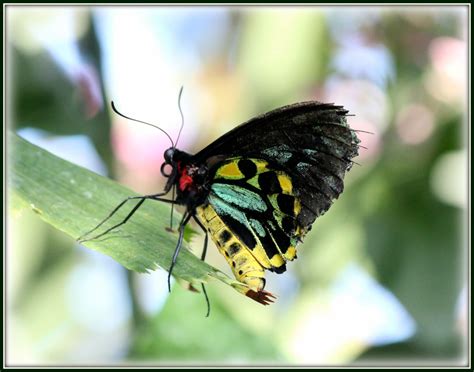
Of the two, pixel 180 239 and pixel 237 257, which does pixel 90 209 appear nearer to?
pixel 180 239

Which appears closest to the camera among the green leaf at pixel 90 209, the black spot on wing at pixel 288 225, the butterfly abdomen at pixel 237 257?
the green leaf at pixel 90 209

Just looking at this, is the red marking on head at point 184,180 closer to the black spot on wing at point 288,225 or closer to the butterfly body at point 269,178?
the butterfly body at point 269,178

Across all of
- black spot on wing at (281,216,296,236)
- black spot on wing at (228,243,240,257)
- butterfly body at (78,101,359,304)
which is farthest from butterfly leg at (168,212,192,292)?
black spot on wing at (281,216,296,236)

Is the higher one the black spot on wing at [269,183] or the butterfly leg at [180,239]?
the black spot on wing at [269,183]

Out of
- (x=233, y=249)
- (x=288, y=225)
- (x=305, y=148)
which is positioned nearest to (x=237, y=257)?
(x=233, y=249)

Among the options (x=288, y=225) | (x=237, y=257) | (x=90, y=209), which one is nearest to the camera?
(x=90, y=209)

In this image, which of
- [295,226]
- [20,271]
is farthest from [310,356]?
[20,271]

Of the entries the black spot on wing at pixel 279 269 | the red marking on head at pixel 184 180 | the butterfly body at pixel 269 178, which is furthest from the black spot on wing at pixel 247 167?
the black spot on wing at pixel 279 269
